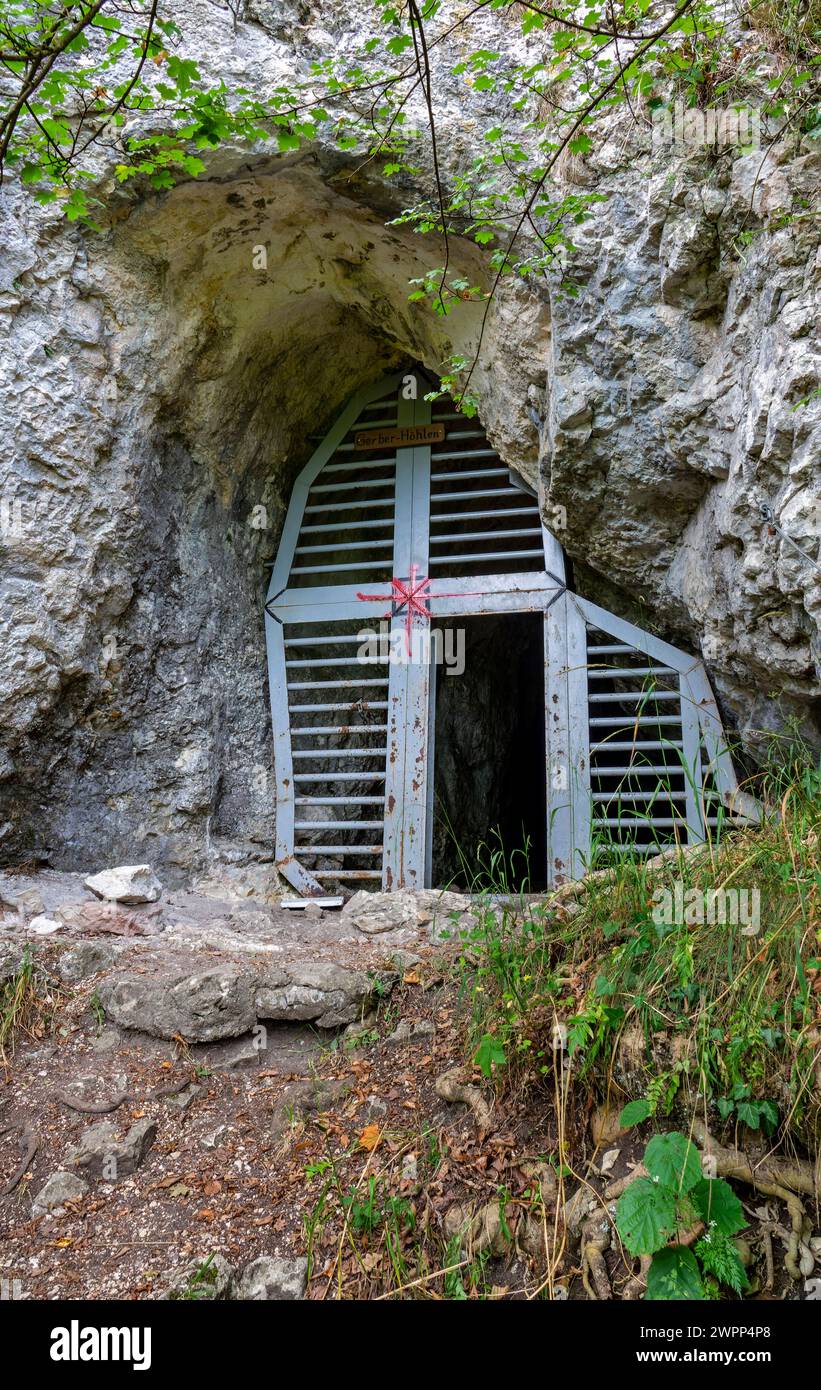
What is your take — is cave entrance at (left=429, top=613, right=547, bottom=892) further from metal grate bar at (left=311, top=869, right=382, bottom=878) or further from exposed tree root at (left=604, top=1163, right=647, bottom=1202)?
exposed tree root at (left=604, top=1163, right=647, bottom=1202)

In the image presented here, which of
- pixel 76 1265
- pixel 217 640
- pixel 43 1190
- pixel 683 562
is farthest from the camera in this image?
pixel 217 640

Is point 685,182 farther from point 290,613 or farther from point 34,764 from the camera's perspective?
point 34,764

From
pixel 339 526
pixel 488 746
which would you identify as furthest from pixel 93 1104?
pixel 488 746

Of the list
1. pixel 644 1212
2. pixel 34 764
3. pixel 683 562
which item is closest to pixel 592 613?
pixel 683 562

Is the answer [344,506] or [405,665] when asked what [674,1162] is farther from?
[344,506]

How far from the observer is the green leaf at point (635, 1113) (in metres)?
2.09

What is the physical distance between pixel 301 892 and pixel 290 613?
1.68 metres

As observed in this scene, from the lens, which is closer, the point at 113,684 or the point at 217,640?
the point at 113,684

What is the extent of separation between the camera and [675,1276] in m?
1.80

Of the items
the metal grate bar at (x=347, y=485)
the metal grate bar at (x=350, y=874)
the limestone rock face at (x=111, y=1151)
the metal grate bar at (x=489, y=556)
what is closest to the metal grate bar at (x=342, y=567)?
the metal grate bar at (x=489, y=556)

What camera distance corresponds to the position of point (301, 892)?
199 inches

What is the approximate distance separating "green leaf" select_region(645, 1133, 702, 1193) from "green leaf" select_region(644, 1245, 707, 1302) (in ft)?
0.38

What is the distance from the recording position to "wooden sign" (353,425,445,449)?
568 centimetres

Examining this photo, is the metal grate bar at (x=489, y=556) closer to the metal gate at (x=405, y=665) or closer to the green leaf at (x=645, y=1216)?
the metal gate at (x=405, y=665)
